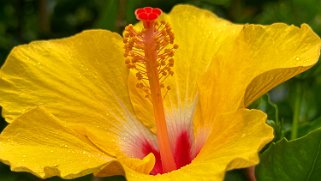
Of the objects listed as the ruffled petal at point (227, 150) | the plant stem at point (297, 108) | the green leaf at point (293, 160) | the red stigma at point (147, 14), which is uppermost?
the red stigma at point (147, 14)

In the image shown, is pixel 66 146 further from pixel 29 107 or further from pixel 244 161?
pixel 244 161

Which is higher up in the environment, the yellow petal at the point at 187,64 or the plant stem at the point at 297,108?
the yellow petal at the point at 187,64

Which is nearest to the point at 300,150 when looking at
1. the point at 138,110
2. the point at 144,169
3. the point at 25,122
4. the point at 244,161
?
the point at 244,161

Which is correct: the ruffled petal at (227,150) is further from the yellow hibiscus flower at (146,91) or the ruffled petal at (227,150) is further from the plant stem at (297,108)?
the plant stem at (297,108)

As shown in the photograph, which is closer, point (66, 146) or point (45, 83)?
point (66, 146)

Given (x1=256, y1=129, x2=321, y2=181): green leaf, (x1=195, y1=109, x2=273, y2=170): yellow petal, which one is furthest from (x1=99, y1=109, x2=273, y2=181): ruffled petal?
(x1=256, y1=129, x2=321, y2=181): green leaf

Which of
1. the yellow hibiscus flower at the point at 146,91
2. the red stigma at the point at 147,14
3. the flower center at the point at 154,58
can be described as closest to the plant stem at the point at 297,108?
the yellow hibiscus flower at the point at 146,91

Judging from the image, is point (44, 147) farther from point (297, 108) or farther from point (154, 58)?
point (297, 108)
